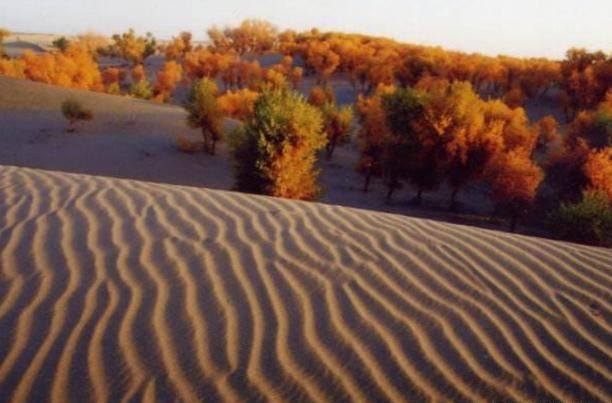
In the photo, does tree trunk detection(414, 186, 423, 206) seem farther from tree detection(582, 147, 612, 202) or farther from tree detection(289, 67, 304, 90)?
tree detection(289, 67, 304, 90)

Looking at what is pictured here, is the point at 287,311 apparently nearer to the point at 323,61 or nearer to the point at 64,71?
the point at 64,71

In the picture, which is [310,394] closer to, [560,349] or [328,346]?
[328,346]

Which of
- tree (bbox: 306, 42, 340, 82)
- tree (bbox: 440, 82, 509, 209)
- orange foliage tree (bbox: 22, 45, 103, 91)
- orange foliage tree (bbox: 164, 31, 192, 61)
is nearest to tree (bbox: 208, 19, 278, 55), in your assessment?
orange foliage tree (bbox: 164, 31, 192, 61)

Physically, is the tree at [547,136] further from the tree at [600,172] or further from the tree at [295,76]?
the tree at [295,76]

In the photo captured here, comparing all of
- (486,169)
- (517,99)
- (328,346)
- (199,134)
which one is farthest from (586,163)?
(517,99)

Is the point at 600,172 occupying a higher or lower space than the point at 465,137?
lower

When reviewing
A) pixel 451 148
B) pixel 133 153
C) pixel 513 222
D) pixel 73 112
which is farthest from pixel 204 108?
pixel 513 222
